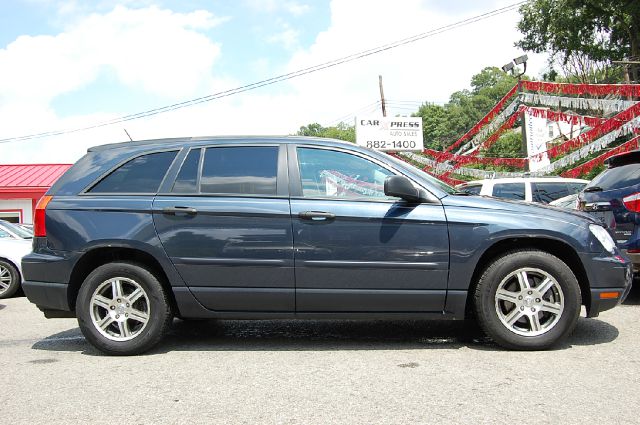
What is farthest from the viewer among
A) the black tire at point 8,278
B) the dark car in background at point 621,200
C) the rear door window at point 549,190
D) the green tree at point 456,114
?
the green tree at point 456,114

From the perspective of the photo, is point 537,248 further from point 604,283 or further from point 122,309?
point 122,309

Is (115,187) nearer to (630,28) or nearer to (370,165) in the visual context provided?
(370,165)

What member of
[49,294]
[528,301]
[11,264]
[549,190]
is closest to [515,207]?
[528,301]

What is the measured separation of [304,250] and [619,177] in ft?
13.0

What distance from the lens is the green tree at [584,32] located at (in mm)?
29516

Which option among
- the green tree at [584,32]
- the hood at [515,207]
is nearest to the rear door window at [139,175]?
the hood at [515,207]

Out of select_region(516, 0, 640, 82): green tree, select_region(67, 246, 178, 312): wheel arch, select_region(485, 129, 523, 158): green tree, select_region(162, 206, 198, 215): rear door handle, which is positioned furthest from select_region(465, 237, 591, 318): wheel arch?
select_region(485, 129, 523, 158): green tree

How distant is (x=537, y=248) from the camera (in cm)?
450

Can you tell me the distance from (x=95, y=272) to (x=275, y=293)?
148 cm

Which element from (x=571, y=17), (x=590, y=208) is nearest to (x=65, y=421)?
(x=590, y=208)

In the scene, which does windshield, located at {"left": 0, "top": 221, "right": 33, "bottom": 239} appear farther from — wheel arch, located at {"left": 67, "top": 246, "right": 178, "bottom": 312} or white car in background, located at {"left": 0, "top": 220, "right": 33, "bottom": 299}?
wheel arch, located at {"left": 67, "top": 246, "right": 178, "bottom": 312}

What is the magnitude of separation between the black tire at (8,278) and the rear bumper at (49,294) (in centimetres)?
513

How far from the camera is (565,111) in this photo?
1986 centimetres

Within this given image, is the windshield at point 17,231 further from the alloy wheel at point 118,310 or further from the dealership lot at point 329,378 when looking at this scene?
the alloy wheel at point 118,310
